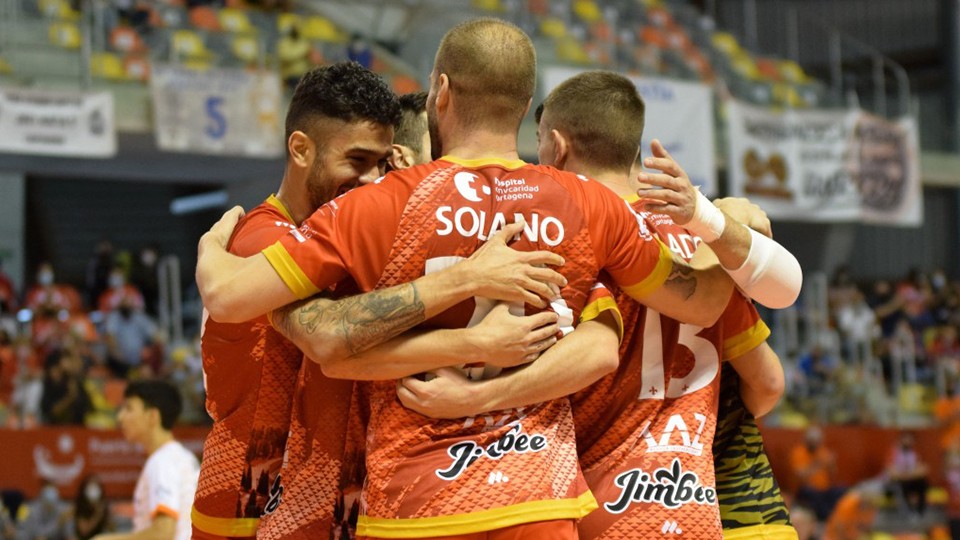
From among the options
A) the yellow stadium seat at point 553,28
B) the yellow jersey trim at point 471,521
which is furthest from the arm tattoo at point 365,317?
the yellow stadium seat at point 553,28

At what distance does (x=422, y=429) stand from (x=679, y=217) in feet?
2.82

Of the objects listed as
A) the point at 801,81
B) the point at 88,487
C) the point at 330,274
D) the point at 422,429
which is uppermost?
the point at 801,81

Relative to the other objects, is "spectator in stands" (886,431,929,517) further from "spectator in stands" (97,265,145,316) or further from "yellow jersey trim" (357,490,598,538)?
"yellow jersey trim" (357,490,598,538)

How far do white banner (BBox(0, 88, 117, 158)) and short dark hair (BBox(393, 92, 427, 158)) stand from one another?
10588 millimetres

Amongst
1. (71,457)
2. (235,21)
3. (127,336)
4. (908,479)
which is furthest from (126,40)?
(908,479)

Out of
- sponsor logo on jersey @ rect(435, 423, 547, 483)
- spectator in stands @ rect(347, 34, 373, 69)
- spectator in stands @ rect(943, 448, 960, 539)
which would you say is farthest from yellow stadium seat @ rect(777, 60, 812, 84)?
sponsor logo on jersey @ rect(435, 423, 547, 483)

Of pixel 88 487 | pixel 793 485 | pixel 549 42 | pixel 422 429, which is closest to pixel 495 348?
pixel 422 429

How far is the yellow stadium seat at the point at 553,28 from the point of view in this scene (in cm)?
1953

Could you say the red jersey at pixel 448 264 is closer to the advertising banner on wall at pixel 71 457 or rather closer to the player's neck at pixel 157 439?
the player's neck at pixel 157 439

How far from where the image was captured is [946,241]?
25.5 m

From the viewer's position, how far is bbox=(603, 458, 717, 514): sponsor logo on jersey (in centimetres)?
343

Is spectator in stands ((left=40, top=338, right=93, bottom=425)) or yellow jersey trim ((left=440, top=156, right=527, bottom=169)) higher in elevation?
yellow jersey trim ((left=440, top=156, right=527, bottom=169))

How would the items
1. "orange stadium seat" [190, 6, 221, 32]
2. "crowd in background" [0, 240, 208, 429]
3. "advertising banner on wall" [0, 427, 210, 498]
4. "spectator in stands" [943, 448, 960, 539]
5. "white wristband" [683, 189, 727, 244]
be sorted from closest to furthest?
"white wristband" [683, 189, 727, 244] < "advertising banner on wall" [0, 427, 210, 498] < "crowd in background" [0, 240, 208, 429] < "spectator in stands" [943, 448, 960, 539] < "orange stadium seat" [190, 6, 221, 32]

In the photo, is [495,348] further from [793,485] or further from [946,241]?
[946,241]
